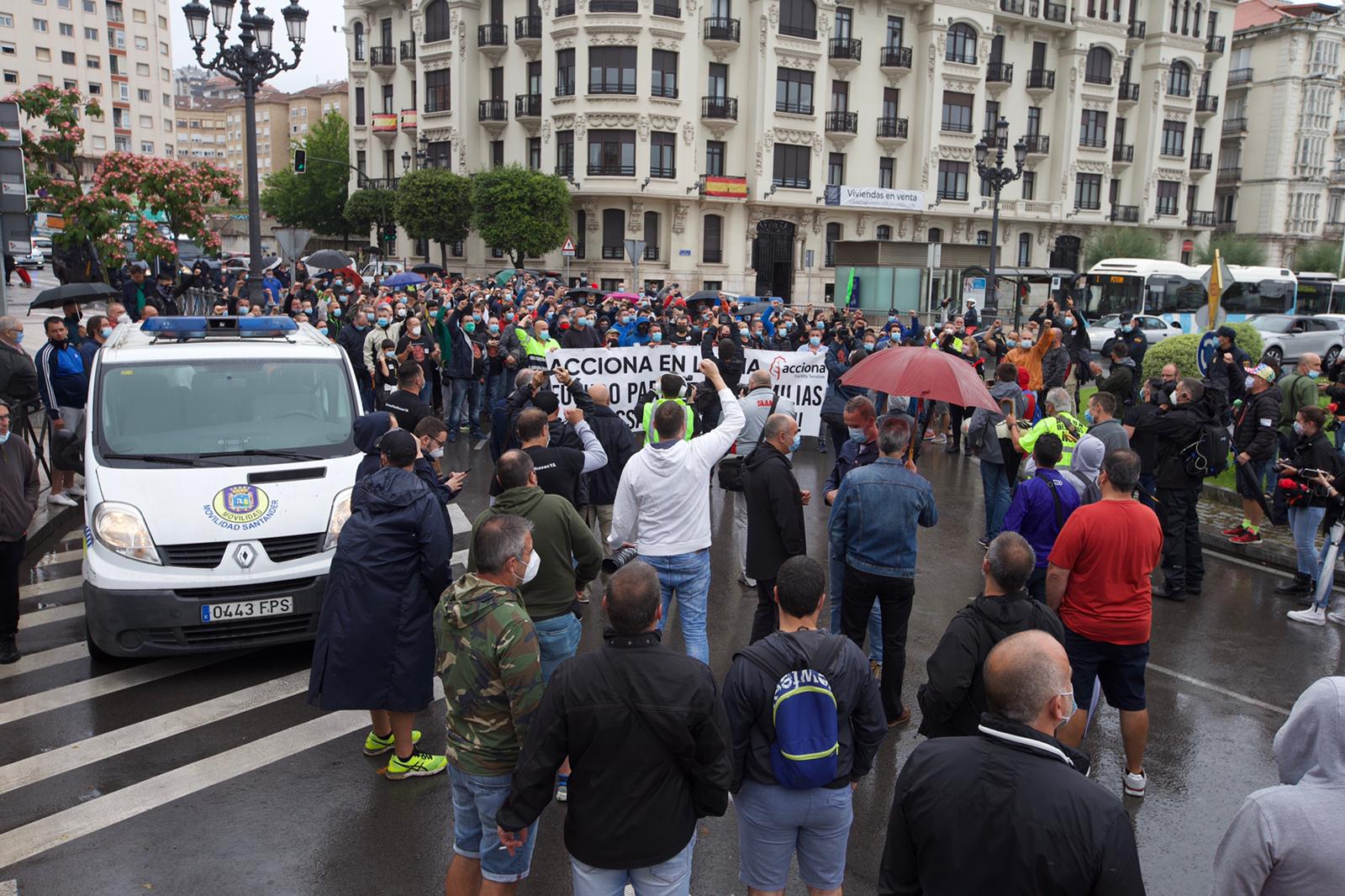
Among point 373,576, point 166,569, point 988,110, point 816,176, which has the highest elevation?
point 988,110

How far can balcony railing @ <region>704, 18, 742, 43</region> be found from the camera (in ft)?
155

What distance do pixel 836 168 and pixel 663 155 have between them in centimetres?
998

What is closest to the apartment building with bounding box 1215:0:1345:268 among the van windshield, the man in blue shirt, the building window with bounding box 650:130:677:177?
the building window with bounding box 650:130:677:177

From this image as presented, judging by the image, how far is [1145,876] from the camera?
15.9 ft

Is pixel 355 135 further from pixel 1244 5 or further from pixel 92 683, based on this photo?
pixel 1244 5

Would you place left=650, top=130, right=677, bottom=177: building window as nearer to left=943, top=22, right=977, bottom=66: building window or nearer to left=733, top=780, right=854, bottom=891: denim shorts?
left=943, top=22, right=977, bottom=66: building window

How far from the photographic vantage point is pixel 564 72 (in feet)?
154

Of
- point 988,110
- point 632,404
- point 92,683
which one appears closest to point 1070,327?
point 632,404

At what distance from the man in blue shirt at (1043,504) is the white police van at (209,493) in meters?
4.50

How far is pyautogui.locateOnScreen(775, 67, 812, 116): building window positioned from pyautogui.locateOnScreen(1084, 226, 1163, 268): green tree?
1849cm

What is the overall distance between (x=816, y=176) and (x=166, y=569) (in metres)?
47.5

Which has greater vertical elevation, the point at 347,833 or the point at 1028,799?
the point at 1028,799

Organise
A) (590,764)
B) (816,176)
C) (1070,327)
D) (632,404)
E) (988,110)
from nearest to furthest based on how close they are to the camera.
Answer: (590,764) → (632,404) → (1070,327) → (816,176) → (988,110)

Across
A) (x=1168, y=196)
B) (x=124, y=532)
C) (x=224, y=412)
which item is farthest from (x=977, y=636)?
(x=1168, y=196)
